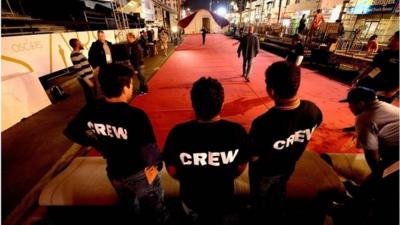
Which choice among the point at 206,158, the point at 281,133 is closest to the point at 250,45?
the point at 281,133

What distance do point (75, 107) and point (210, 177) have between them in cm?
572

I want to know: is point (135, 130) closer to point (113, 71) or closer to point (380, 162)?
point (113, 71)

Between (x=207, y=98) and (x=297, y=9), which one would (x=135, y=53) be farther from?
(x=297, y=9)

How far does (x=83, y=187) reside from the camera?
276cm

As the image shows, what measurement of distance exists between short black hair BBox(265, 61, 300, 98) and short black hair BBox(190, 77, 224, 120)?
1.88ft

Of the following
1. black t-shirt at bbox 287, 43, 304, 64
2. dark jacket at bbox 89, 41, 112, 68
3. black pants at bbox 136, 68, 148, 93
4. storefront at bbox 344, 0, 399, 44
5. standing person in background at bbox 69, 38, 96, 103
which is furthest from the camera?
storefront at bbox 344, 0, 399, 44

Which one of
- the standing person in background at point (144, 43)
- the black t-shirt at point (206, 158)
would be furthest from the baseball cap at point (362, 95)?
the standing person in background at point (144, 43)

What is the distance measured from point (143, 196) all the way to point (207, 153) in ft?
3.35

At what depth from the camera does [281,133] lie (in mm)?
1716

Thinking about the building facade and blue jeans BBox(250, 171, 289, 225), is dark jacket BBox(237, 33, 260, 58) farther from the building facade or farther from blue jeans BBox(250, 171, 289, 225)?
the building facade

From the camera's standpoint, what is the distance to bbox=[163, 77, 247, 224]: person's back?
1.39 m

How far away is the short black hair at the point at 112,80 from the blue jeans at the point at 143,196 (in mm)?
791

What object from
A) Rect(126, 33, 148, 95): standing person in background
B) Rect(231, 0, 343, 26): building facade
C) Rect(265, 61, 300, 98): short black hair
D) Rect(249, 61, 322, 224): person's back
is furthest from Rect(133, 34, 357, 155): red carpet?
Rect(231, 0, 343, 26): building facade

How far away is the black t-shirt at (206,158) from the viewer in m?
1.41
